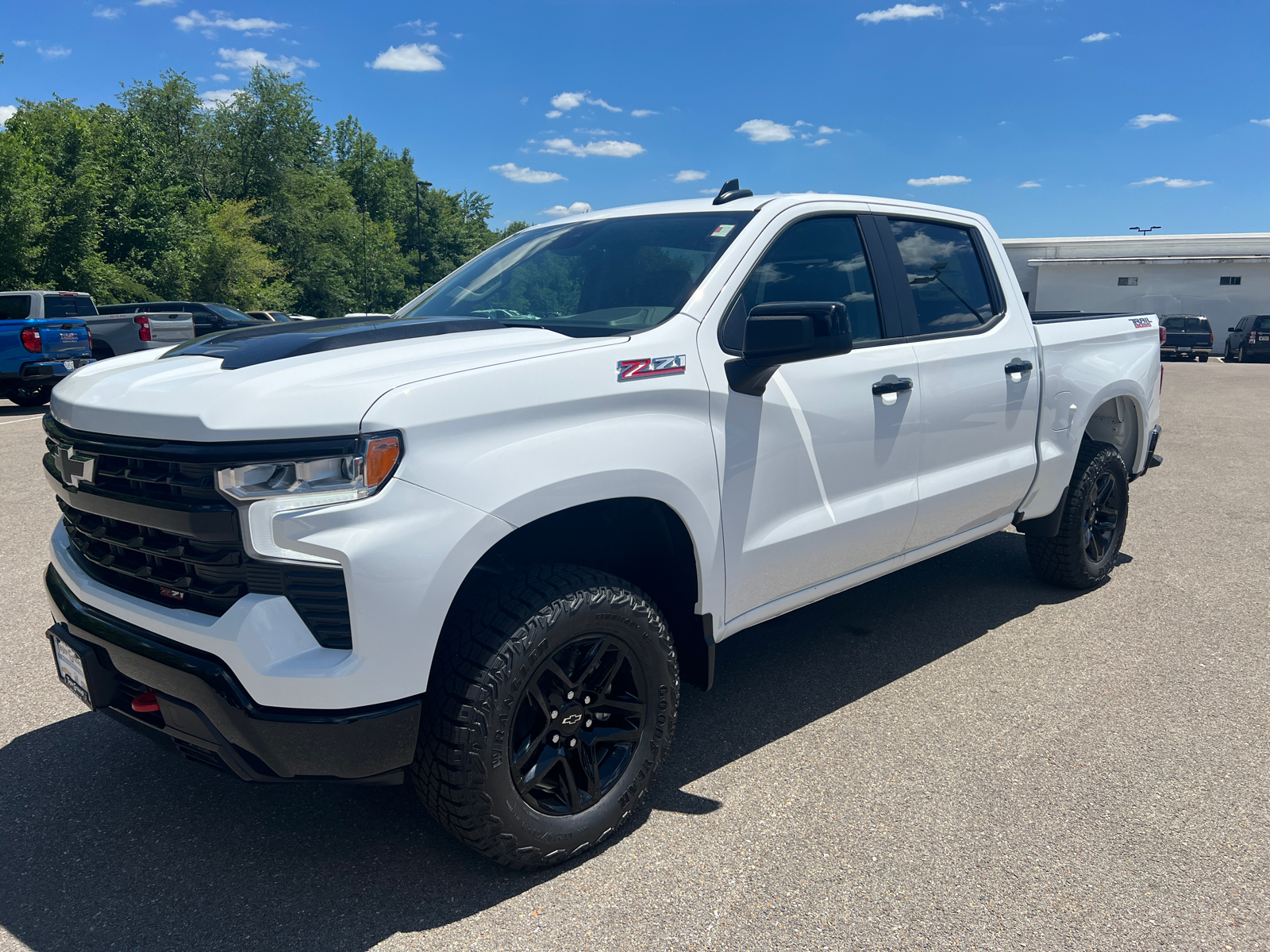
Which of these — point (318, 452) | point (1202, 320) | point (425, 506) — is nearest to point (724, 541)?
point (425, 506)

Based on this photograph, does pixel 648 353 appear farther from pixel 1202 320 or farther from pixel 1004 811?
pixel 1202 320

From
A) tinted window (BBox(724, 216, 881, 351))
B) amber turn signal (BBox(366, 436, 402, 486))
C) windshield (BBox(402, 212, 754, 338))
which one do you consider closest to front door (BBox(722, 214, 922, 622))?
tinted window (BBox(724, 216, 881, 351))

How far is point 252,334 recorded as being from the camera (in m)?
3.03

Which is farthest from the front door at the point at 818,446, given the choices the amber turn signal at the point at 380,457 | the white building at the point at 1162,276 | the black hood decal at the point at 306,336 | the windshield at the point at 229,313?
the white building at the point at 1162,276

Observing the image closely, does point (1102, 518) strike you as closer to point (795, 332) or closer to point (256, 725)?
point (795, 332)

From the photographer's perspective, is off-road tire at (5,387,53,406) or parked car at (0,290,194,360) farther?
parked car at (0,290,194,360)

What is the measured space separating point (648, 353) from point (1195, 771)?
2.42 meters

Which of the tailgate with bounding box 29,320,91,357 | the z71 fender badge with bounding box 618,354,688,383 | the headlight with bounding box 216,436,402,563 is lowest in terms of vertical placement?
the headlight with bounding box 216,436,402,563

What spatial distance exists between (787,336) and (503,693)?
133cm

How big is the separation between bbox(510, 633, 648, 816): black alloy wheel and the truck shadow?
0.25m

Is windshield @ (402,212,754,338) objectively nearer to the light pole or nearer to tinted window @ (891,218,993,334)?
tinted window @ (891,218,993,334)

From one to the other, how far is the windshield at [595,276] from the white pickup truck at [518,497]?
17mm

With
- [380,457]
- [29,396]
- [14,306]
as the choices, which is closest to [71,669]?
[380,457]

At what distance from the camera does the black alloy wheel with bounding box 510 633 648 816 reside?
8.55 ft
